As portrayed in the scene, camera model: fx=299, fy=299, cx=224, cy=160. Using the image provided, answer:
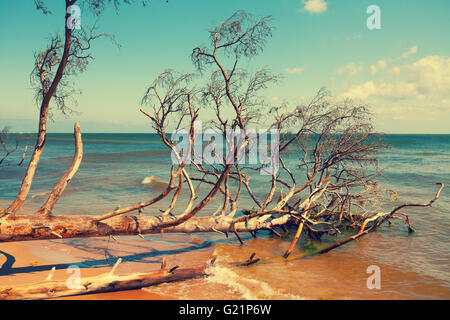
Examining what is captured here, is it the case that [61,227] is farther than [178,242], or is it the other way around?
[178,242]

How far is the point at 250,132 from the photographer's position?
22.6 feet

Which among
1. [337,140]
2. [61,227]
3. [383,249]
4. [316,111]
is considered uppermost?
[316,111]

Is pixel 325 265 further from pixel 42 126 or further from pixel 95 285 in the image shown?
pixel 42 126

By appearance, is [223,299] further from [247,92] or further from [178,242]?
[247,92]

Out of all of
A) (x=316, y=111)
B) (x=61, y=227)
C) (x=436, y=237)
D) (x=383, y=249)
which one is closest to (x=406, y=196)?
(x=436, y=237)

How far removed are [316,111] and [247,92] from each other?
2057 millimetres

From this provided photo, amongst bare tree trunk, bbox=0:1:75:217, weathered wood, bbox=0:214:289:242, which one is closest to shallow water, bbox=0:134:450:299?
weathered wood, bbox=0:214:289:242
